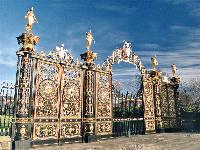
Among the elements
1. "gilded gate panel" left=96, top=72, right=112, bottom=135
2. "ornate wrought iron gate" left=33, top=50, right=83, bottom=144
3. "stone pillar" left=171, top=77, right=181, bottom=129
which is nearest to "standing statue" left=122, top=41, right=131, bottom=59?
"gilded gate panel" left=96, top=72, right=112, bottom=135

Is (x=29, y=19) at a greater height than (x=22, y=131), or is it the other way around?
(x=29, y=19)

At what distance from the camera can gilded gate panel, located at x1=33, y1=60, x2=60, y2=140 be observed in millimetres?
10047

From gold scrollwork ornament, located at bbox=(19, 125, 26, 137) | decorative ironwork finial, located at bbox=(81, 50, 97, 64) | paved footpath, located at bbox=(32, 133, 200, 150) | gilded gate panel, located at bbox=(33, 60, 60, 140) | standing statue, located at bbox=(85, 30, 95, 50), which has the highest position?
standing statue, located at bbox=(85, 30, 95, 50)

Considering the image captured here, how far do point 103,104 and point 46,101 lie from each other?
3.76 meters

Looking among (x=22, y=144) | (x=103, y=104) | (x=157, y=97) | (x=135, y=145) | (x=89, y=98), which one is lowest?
(x=135, y=145)

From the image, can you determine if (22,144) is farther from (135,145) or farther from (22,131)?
(135,145)

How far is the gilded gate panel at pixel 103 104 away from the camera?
12.8 m

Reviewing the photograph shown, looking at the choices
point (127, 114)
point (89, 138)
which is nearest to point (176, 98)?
point (127, 114)

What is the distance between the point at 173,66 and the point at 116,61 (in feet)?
23.3

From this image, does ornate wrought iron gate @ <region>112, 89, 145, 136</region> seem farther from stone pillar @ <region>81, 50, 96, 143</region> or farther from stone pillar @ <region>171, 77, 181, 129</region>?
stone pillar @ <region>171, 77, 181, 129</region>

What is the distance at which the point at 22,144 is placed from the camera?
9.05 metres

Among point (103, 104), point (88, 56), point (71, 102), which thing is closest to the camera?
point (71, 102)

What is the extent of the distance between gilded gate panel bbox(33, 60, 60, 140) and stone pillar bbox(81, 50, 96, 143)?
1687 millimetres

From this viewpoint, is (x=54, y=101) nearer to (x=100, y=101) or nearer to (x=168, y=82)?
(x=100, y=101)
